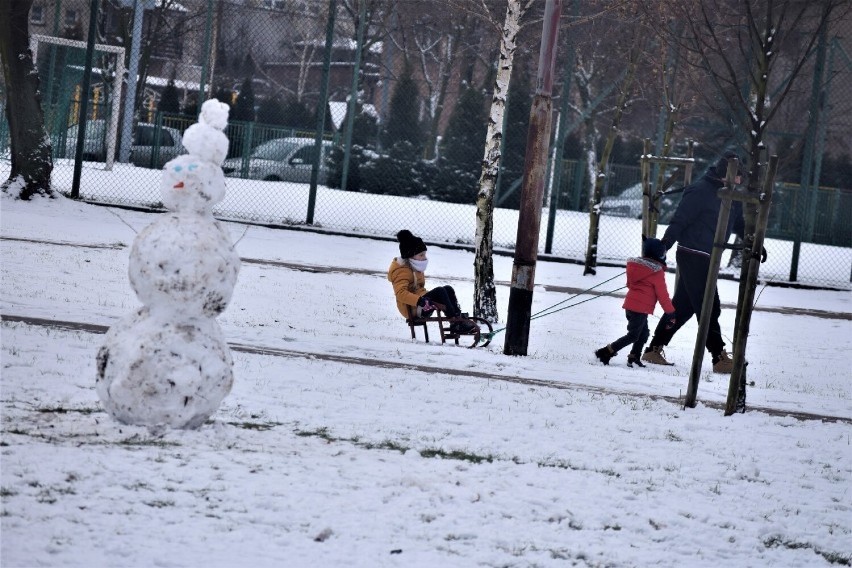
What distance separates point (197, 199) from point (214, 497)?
4.92ft

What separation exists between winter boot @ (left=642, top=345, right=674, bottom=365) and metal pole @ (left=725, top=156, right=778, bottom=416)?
8.96ft

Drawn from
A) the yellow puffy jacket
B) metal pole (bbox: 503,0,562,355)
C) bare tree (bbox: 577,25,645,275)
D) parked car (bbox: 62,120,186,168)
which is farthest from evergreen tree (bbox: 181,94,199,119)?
metal pole (bbox: 503,0,562,355)

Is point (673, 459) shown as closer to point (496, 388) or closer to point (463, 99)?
point (496, 388)

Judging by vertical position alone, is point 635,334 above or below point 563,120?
below

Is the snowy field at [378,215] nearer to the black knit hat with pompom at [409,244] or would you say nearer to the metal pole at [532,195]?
the black knit hat with pompom at [409,244]

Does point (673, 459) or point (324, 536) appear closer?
point (324, 536)

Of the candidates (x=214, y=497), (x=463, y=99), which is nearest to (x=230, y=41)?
(x=463, y=99)

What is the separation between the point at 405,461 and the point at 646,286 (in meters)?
4.89

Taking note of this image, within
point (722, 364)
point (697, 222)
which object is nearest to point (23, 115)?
point (697, 222)

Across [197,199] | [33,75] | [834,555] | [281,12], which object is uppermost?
[281,12]

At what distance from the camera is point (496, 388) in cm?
768

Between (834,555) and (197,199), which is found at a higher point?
(197,199)

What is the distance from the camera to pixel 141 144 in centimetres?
2545

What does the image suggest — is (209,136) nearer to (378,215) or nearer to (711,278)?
(711,278)
